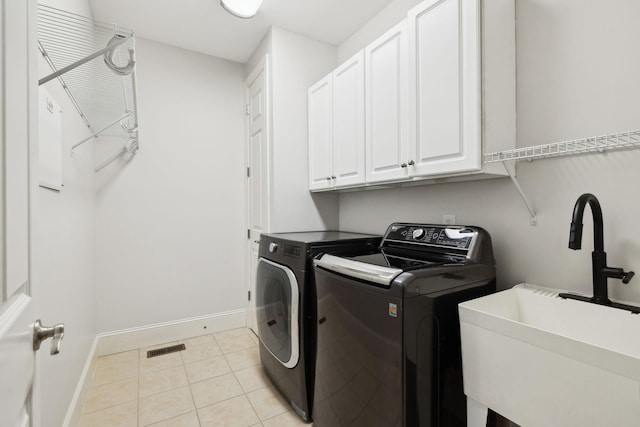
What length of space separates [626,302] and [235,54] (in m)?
3.26

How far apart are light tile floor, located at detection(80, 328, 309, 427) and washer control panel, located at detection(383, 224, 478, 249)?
122cm

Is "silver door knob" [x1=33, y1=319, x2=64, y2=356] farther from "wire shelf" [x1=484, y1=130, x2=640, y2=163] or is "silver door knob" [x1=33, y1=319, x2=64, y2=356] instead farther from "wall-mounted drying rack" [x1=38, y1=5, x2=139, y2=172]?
"wire shelf" [x1=484, y1=130, x2=640, y2=163]

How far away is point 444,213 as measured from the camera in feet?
5.80

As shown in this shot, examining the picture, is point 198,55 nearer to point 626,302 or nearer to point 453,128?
point 453,128

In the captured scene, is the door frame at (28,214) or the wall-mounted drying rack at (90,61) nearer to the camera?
the door frame at (28,214)

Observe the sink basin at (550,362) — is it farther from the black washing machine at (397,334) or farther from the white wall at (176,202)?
the white wall at (176,202)

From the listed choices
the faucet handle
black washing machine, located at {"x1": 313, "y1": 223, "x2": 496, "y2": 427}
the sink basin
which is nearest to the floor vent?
black washing machine, located at {"x1": 313, "y1": 223, "x2": 496, "y2": 427}

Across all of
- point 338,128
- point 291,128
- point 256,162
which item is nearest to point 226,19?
point 291,128

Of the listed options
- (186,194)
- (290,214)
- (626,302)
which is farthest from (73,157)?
(626,302)

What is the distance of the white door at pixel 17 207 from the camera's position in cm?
45

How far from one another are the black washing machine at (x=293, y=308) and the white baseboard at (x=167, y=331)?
1.04 meters

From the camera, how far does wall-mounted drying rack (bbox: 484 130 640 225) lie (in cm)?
100

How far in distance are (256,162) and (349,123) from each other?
1.08 metres

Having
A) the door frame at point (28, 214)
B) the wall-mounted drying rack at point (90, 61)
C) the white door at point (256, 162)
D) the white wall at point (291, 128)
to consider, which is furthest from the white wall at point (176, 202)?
the door frame at point (28, 214)
